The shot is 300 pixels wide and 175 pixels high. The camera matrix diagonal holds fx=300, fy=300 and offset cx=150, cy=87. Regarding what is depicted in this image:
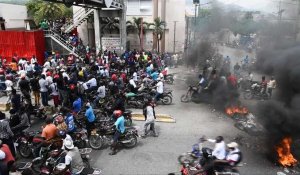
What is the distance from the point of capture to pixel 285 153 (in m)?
9.99

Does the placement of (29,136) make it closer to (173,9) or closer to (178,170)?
(178,170)

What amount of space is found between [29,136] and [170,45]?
82.8ft

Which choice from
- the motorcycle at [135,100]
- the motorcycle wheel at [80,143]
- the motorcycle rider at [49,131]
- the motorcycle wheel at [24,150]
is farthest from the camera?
the motorcycle at [135,100]

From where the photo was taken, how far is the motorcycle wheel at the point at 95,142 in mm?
10672

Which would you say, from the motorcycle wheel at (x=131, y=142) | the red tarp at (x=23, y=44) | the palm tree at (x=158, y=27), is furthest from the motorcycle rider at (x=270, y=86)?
the red tarp at (x=23, y=44)

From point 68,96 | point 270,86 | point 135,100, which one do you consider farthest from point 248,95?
point 68,96

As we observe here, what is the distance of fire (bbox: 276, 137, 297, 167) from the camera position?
9.79 metres

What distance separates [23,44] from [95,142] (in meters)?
17.8

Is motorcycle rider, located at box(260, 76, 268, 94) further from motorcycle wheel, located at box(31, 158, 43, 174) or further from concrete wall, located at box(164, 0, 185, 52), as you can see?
concrete wall, located at box(164, 0, 185, 52)

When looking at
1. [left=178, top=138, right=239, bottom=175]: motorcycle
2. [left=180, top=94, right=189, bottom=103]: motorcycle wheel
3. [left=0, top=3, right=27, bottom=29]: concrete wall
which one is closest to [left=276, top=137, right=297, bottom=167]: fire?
[left=178, top=138, right=239, bottom=175]: motorcycle

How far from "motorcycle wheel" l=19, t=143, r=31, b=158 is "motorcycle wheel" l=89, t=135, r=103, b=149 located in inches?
81.3

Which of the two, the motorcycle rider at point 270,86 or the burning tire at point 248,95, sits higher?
the motorcycle rider at point 270,86

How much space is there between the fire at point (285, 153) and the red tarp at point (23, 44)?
21.0 m

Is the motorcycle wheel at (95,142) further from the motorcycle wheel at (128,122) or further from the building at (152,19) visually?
the building at (152,19)
